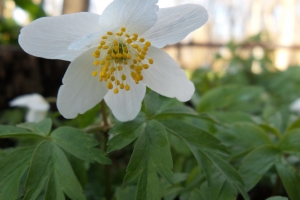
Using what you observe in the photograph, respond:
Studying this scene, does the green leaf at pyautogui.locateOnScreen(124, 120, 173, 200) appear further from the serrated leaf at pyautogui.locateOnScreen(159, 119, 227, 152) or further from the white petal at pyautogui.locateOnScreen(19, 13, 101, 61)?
the white petal at pyautogui.locateOnScreen(19, 13, 101, 61)

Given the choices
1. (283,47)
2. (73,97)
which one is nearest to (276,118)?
(73,97)

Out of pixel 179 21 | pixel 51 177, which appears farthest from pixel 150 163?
pixel 179 21

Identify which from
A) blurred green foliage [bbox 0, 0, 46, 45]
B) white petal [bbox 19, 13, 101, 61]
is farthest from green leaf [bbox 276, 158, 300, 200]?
blurred green foliage [bbox 0, 0, 46, 45]

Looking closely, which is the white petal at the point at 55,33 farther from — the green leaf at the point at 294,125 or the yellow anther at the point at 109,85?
the green leaf at the point at 294,125

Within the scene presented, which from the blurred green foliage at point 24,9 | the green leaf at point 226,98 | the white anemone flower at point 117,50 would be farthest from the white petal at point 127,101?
the blurred green foliage at point 24,9

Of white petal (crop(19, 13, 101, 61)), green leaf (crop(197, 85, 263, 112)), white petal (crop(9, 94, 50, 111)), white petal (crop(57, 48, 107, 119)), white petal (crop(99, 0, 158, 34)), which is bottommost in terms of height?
white petal (crop(9, 94, 50, 111))

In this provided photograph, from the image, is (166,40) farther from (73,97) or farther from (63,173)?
(63,173)

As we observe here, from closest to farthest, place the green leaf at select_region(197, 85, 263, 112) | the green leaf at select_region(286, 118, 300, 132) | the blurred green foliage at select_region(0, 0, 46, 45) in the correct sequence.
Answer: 1. the green leaf at select_region(286, 118, 300, 132)
2. the green leaf at select_region(197, 85, 263, 112)
3. the blurred green foliage at select_region(0, 0, 46, 45)
